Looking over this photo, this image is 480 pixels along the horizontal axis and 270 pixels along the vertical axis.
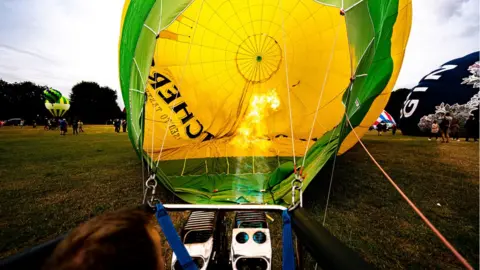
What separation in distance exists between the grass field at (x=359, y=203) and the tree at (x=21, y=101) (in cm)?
5454

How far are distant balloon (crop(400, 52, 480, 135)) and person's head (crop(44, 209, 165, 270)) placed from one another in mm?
13022

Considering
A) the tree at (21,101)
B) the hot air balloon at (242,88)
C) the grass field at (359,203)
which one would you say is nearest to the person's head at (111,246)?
the grass field at (359,203)

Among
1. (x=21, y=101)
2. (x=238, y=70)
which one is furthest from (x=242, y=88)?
(x=21, y=101)

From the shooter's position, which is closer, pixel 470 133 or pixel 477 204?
pixel 477 204

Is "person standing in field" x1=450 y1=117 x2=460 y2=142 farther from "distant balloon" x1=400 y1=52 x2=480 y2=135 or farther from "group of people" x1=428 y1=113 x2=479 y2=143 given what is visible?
"distant balloon" x1=400 y1=52 x2=480 y2=135

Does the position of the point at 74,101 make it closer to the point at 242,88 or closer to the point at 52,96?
the point at 52,96

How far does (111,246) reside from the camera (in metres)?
0.55

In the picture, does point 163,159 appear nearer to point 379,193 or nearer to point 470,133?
point 379,193

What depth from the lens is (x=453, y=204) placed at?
292cm

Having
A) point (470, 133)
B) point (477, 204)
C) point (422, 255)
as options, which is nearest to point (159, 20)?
point (422, 255)

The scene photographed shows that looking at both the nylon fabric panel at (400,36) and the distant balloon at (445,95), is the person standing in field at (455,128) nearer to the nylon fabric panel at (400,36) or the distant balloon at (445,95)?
the distant balloon at (445,95)

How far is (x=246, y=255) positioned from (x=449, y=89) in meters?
12.9

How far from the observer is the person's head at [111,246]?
1.69 ft

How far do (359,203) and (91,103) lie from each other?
61.5 meters
